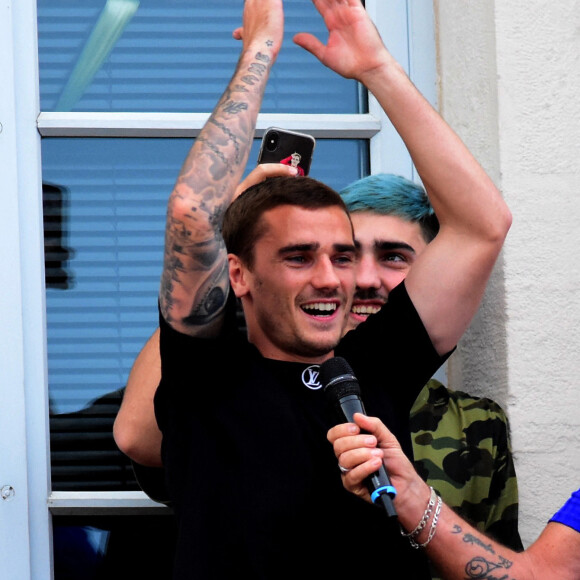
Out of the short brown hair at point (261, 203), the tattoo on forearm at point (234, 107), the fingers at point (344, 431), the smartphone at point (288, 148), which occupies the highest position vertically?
the tattoo on forearm at point (234, 107)

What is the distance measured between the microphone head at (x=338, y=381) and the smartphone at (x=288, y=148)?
0.78 m

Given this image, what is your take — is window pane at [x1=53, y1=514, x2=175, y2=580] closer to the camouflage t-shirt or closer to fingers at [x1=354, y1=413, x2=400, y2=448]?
the camouflage t-shirt

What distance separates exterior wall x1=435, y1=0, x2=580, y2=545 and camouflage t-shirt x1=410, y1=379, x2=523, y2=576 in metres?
0.11

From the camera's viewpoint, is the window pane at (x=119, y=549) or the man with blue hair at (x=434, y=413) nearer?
the man with blue hair at (x=434, y=413)

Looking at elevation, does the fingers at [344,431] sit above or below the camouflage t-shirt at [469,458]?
above

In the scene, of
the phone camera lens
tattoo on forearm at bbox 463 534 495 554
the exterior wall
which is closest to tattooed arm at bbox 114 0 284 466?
the phone camera lens

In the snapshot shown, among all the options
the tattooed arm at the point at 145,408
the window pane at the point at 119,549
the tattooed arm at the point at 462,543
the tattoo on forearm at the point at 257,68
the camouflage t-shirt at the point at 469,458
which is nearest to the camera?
the tattooed arm at the point at 462,543

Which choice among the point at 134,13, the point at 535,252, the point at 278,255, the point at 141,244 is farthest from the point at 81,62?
the point at 535,252

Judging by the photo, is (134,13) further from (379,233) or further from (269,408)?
(269,408)

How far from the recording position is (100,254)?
10.3 feet

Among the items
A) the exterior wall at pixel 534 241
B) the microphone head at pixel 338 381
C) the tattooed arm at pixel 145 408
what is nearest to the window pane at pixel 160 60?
the exterior wall at pixel 534 241

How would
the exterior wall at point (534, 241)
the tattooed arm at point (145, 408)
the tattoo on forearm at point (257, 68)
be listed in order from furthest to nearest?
1. the exterior wall at point (534, 241)
2. the tattooed arm at point (145, 408)
3. the tattoo on forearm at point (257, 68)

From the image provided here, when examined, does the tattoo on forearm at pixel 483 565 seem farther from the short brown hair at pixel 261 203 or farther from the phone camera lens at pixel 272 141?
the phone camera lens at pixel 272 141

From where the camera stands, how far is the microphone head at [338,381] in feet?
6.61
